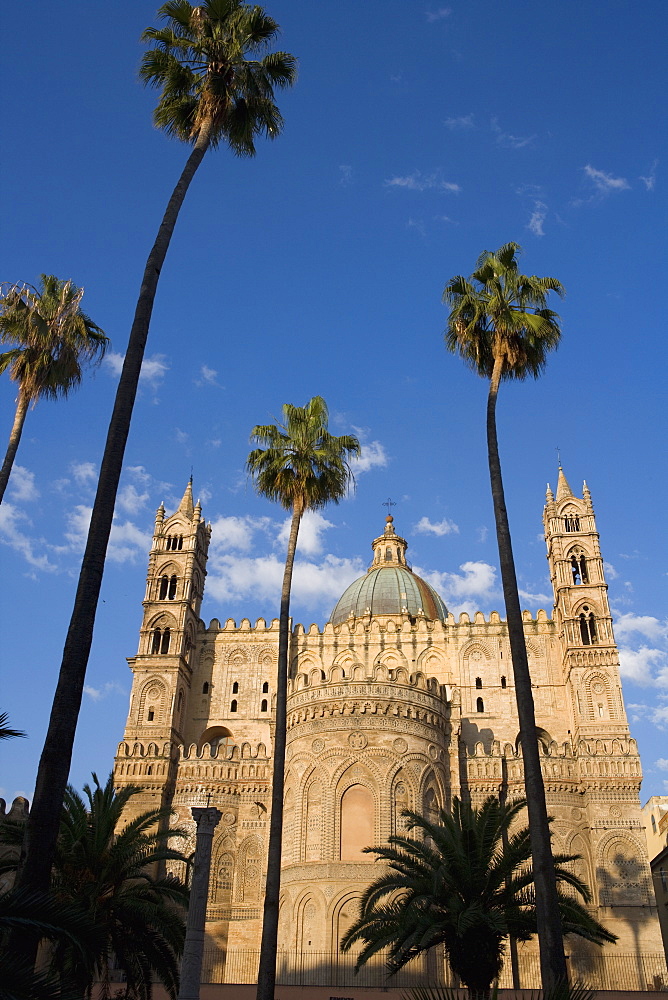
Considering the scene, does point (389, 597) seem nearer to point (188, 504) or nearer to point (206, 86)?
point (188, 504)

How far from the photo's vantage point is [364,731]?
131ft

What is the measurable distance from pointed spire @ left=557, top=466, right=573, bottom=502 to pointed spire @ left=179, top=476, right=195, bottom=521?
23379 mm

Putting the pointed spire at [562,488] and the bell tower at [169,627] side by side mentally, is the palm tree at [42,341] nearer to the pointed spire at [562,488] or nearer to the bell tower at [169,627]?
the bell tower at [169,627]

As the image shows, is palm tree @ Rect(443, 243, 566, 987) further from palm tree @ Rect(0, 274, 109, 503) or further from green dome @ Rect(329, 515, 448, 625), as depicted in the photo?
green dome @ Rect(329, 515, 448, 625)

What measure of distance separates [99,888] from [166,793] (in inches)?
1004

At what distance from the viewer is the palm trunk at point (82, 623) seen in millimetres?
12430

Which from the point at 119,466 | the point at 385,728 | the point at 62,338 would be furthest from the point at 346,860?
the point at 119,466

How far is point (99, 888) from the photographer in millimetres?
21438

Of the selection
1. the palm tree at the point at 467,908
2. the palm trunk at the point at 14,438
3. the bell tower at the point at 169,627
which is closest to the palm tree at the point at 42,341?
the palm trunk at the point at 14,438

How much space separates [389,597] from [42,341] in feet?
113

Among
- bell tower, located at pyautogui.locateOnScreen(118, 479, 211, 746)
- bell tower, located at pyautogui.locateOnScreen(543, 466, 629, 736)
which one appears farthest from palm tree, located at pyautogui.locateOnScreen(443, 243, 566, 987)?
bell tower, located at pyautogui.locateOnScreen(118, 479, 211, 746)

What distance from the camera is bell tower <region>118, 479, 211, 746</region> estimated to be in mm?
48812

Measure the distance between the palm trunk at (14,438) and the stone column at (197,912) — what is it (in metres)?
11.6

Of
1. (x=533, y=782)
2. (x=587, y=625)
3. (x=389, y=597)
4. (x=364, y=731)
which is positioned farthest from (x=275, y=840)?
(x=389, y=597)
